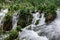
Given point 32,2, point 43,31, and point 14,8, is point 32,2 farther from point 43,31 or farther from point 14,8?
point 43,31

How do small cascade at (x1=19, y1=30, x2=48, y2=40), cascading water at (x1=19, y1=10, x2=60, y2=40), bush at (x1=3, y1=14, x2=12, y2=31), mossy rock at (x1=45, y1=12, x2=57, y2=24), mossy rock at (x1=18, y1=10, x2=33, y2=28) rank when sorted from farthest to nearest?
bush at (x1=3, y1=14, x2=12, y2=31)
mossy rock at (x1=18, y1=10, x2=33, y2=28)
mossy rock at (x1=45, y1=12, x2=57, y2=24)
small cascade at (x1=19, y1=30, x2=48, y2=40)
cascading water at (x1=19, y1=10, x2=60, y2=40)

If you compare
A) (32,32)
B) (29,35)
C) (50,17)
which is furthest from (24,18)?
(29,35)

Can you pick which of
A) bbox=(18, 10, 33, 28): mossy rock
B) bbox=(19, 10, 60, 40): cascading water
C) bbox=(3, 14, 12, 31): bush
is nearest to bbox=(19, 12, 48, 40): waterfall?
bbox=(19, 10, 60, 40): cascading water

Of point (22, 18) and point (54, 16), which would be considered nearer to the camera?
point (54, 16)

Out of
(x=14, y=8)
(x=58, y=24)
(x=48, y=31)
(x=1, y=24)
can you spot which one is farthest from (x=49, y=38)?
(x=14, y=8)

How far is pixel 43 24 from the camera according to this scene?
436 inches

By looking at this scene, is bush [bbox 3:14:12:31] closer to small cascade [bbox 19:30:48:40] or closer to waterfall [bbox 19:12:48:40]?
waterfall [bbox 19:12:48:40]

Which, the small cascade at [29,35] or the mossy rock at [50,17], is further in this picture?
the mossy rock at [50,17]

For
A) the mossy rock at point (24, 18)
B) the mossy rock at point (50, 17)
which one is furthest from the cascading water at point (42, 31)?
the mossy rock at point (24, 18)

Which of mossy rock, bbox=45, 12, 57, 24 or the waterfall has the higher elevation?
mossy rock, bbox=45, 12, 57, 24

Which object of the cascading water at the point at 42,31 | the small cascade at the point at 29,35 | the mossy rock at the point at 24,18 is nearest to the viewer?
the cascading water at the point at 42,31

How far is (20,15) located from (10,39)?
8.02 ft

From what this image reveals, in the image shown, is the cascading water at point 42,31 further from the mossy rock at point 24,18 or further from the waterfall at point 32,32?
the mossy rock at point 24,18

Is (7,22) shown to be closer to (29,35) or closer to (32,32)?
(32,32)
